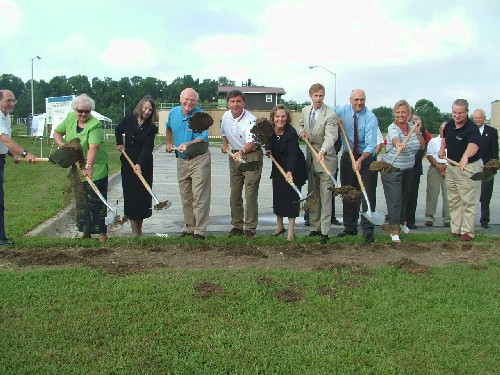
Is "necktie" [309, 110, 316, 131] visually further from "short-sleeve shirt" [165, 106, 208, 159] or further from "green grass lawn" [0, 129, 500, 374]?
"green grass lawn" [0, 129, 500, 374]

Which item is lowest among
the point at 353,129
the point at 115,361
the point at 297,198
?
the point at 115,361

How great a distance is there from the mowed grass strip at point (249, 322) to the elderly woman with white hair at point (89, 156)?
5.95 feet

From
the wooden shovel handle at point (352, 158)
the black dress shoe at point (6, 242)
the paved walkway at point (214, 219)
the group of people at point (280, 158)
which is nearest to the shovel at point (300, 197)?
the group of people at point (280, 158)

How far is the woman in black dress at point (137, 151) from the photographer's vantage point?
8.08m

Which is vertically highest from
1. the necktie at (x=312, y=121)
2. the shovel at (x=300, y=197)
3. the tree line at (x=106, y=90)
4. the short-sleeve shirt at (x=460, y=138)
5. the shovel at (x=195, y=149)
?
the tree line at (x=106, y=90)

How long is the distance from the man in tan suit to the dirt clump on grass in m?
0.52

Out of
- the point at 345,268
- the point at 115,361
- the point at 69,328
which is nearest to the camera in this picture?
the point at 115,361

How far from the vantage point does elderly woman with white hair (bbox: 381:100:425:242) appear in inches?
328

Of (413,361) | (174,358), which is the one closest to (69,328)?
(174,358)

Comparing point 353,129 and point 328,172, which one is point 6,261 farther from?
point 353,129

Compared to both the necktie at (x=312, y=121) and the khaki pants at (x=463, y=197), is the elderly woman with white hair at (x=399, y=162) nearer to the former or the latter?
the khaki pants at (x=463, y=197)

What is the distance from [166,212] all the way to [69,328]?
6.94m

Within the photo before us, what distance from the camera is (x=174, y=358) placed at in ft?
13.2

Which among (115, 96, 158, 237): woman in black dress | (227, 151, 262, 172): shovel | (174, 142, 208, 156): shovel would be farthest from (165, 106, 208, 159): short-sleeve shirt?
(227, 151, 262, 172): shovel
